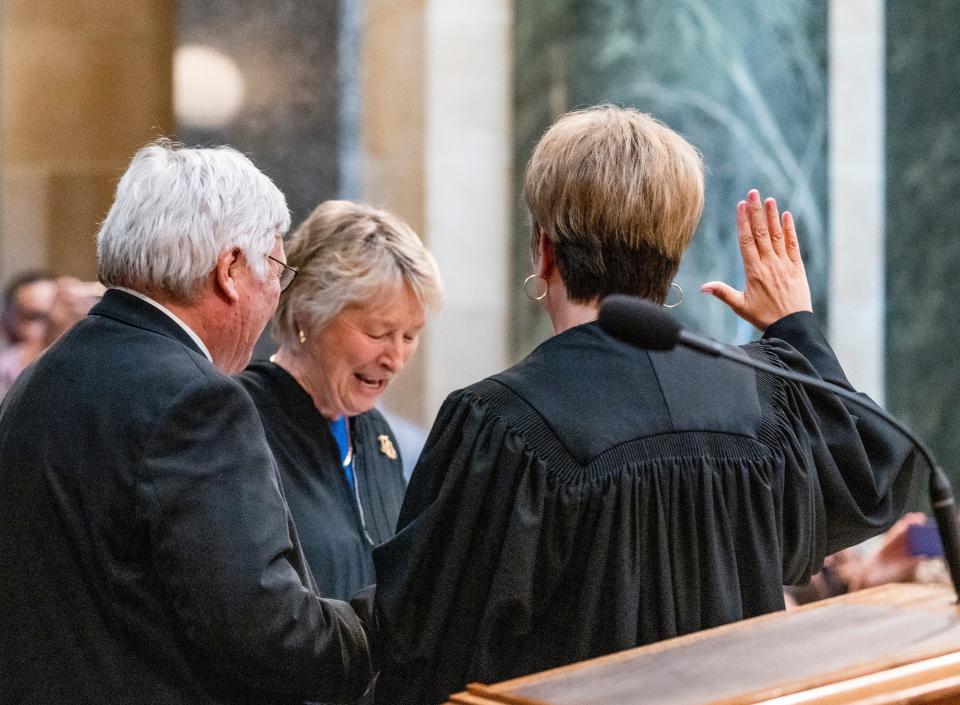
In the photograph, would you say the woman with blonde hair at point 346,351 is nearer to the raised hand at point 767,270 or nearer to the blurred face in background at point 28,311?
the raised hand at point 767,270

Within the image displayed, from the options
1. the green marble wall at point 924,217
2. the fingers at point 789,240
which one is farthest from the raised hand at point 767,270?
the green marble wall at point 924,217

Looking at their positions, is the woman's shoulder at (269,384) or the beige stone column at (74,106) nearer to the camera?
the woman's shoulder at (269,384)

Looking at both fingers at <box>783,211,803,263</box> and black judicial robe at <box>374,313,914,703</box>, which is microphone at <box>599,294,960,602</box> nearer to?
black judicial robe at <box>374,313,914,703</box>

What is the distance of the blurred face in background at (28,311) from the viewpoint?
6.09 meters

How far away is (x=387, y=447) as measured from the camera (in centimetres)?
368

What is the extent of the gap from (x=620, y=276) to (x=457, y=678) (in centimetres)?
70

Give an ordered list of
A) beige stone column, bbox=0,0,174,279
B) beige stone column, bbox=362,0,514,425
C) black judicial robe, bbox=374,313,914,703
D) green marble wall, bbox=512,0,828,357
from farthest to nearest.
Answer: beige stone column, bbox=0,0,174,279 → beige stone column, bbox=362,0,514,425 → green marble wall, bbox=512,0,828,357 → black judicial robe, bbox=374,313,914,703

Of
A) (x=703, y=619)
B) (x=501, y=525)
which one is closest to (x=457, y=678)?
(x=501, y=525)

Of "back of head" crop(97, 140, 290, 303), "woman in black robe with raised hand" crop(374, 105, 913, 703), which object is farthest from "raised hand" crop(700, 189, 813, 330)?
"back of head" crop(97, 140, 290, 303)

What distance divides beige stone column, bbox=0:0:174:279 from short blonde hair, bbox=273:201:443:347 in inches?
137

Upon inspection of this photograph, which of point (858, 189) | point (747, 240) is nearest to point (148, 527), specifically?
point (747, 240)

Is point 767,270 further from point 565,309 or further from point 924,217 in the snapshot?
point 924,217

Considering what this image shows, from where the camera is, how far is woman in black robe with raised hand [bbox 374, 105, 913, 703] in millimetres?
2199

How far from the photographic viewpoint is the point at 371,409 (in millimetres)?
3744
